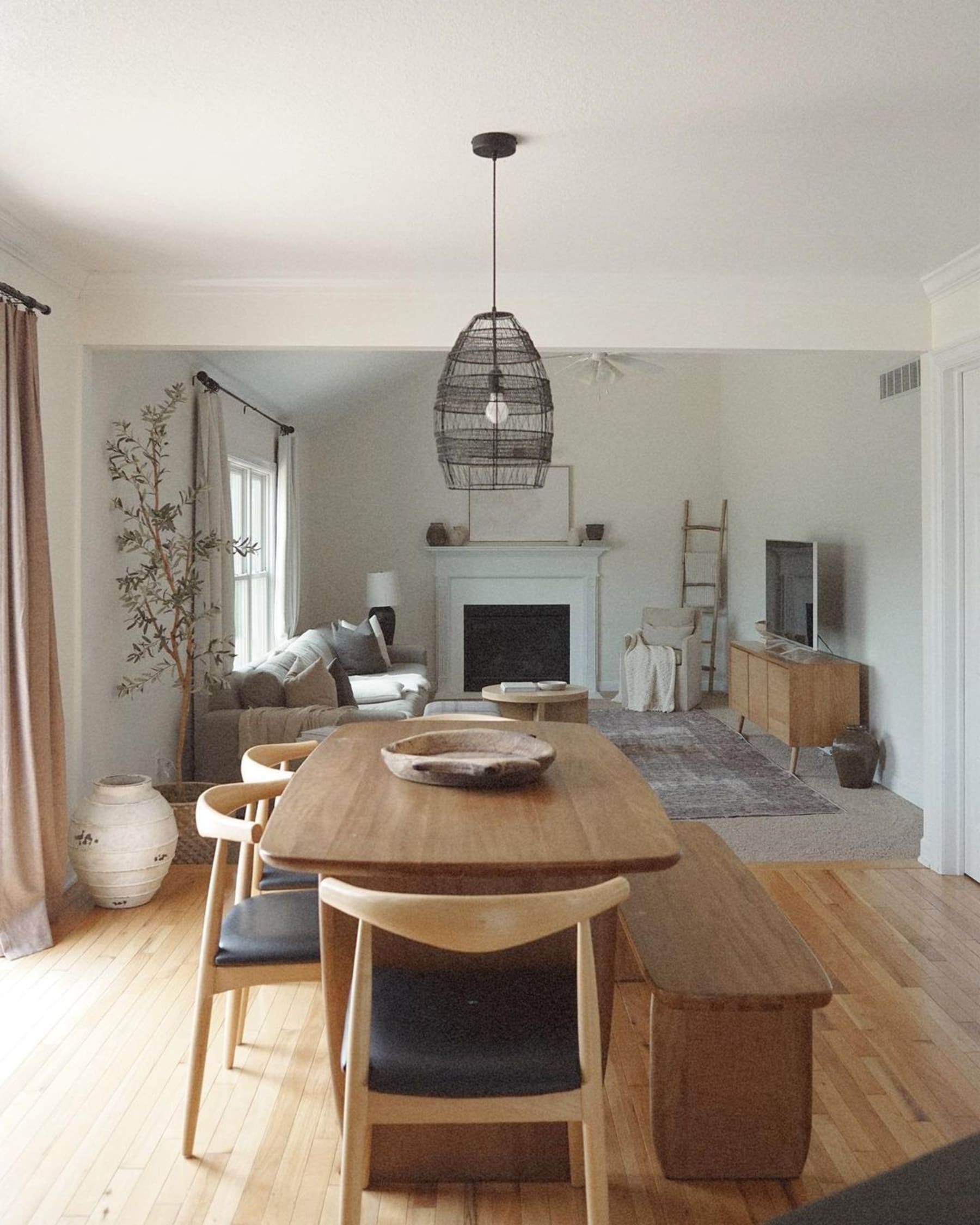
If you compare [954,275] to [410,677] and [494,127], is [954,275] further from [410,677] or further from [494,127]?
[410,677]

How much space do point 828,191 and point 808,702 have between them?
3.58 metres

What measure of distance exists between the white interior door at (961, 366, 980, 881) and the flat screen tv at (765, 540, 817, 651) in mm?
2238

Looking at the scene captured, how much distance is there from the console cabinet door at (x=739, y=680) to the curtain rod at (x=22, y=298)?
505cm

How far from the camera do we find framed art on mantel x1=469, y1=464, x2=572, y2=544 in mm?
9961

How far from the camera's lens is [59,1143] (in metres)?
2.51

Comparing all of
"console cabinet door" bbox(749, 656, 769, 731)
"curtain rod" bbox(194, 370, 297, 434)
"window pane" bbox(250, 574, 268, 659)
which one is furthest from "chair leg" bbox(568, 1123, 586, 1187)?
"window pane" bbox(250, 574, 268, 659)

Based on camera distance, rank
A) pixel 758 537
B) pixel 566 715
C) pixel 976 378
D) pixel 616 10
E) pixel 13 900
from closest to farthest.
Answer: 1. pixel 616 10
2. pixel 13 900
3. pixel 976 378
4. pixel 566 715
5. pixel 758 537

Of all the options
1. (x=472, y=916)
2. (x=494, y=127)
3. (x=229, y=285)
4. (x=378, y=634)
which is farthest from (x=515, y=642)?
(x=472, y=916)

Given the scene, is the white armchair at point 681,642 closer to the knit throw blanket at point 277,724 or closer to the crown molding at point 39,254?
the knit throw blanket at point 277,724

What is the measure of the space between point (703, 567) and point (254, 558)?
4261 millimetres

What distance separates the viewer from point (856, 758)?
609cm

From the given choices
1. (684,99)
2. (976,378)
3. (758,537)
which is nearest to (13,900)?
(684,99)

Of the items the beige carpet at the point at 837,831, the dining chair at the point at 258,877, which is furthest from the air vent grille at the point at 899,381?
the dining chair at the point at 258,877

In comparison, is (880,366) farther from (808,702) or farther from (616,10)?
(616,10)
